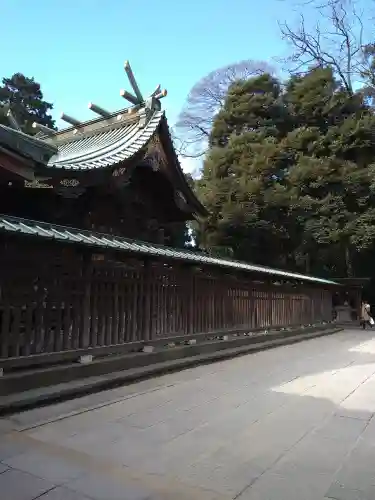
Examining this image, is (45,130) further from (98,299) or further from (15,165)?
(15,165)

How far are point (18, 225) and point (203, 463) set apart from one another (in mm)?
3711

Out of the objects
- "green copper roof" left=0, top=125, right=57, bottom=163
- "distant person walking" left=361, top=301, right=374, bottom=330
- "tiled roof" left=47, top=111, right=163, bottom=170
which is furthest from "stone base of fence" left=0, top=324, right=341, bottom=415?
"distant person walking" left=361, top=301, right=374, bottom=330

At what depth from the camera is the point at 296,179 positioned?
26.7m

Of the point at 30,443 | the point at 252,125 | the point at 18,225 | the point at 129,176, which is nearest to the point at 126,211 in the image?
the point at 129,176

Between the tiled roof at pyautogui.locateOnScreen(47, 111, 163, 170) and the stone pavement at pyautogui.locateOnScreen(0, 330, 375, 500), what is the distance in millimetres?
5058

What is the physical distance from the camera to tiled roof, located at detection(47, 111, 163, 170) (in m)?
9.79

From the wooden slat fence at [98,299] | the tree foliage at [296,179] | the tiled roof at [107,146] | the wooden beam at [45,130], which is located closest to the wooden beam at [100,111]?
the tiled roof at [107,146]

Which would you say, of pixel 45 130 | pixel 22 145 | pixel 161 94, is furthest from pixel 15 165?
pixel 45 130

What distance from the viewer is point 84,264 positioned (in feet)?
23.4

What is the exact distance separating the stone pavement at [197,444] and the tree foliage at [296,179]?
Result: 19.0m

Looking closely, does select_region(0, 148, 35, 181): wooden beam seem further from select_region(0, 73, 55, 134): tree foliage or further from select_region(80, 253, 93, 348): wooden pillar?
select_region(0, 73, 55, 134): tree foliage

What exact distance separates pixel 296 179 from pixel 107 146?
57.1ft

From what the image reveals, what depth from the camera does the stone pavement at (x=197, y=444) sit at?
346cm

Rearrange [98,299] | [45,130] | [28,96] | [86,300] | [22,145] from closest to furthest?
[22,145]
[86,300]
[98,299]
[45,130]
[28,96]
